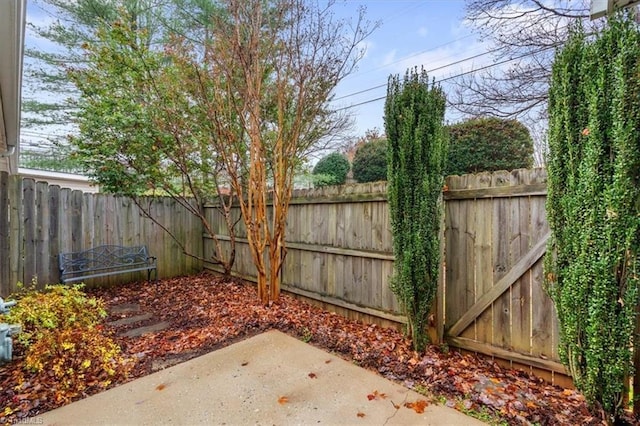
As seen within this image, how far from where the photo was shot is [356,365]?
8.68 ft

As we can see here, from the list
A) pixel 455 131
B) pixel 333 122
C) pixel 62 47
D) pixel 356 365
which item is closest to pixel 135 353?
pixel 356 365

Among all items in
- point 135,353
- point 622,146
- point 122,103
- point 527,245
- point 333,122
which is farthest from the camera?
point 333,122

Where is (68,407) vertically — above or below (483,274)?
below

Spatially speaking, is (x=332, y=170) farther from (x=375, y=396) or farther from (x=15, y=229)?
(x=375, y=396)

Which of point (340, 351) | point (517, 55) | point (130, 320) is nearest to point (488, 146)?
point (517, 55)

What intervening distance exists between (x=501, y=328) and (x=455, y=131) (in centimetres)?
418

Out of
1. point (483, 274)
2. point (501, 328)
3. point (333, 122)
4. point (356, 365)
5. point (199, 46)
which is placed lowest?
point (356, 365)

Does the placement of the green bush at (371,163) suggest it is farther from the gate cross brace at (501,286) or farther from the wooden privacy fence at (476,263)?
the gate cross brace at (501,286)

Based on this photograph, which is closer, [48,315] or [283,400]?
[283,400]

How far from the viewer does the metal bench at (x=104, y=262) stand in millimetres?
4766

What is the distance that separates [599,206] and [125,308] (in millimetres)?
5282

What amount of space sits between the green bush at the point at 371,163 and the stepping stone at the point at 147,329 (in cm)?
493

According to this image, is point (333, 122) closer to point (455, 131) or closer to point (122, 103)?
point (455, 131)

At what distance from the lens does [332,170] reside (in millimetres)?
7836
